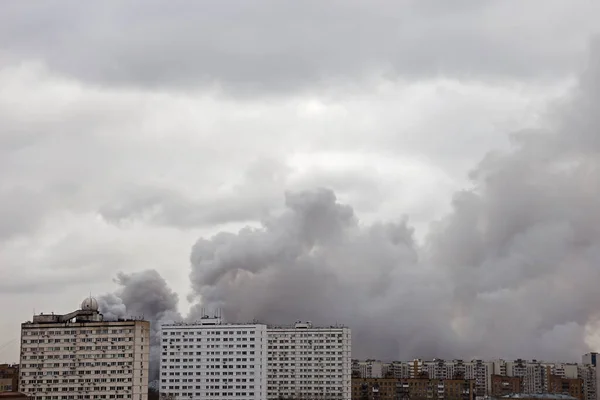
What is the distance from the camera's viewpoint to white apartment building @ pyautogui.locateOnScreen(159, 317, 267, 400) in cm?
16588

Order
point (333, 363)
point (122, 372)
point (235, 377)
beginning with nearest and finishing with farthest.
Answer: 1. point (122, 372)
2. point (235, 377)
3. point (333, 363)

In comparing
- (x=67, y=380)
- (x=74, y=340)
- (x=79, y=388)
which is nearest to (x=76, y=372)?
(x=67, y=380)

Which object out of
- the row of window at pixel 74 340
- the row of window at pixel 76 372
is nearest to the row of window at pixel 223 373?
the row of window at pixel 74 340

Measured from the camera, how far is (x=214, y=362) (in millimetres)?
168000

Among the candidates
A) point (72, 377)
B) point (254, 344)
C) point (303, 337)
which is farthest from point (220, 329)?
point (72, 377)

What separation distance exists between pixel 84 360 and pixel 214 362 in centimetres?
3466

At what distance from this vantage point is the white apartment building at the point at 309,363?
7249 inches

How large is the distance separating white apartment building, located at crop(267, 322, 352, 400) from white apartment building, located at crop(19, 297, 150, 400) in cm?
5198

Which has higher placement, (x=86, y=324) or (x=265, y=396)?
(x=86, y=324)

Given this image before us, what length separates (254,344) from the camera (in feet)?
551

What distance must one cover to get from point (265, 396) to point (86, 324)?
4102 cm

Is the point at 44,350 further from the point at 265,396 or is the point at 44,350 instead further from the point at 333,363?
the point at 333,363

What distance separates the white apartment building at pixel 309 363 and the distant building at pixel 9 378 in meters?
47.8

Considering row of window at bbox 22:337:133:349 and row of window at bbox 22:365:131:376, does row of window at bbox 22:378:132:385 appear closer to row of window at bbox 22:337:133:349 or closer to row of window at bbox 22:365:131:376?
row of window at bbox 22:365:131:376
